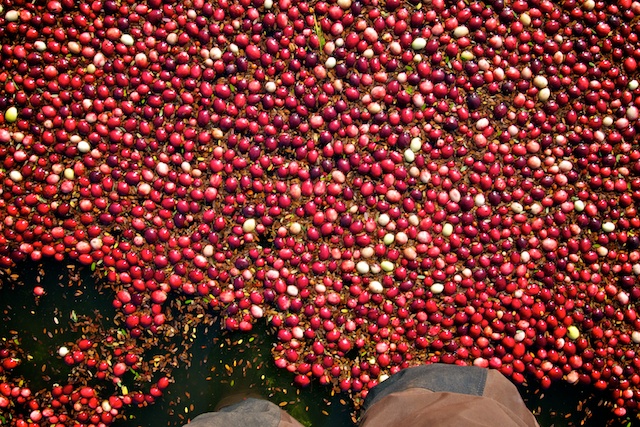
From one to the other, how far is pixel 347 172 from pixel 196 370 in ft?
2.35

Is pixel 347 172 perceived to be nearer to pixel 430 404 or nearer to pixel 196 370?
pixel 430 404

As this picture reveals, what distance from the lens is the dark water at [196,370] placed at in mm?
1264

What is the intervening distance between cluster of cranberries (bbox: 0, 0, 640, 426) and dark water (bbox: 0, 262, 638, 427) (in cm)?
6

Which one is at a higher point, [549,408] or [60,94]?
[60,94]

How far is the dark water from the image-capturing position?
126cm

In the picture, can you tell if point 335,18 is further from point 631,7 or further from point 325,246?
point 631,7

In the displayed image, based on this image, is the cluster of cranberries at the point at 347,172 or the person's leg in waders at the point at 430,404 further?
the cluster of cranberries at the point at 347,172

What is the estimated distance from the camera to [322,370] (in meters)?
1.25

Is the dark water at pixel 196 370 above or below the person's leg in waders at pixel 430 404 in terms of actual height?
below

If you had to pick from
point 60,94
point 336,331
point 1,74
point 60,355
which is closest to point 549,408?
point 336,331

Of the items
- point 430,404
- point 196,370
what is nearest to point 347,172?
point 430,404

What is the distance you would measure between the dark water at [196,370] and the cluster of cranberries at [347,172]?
2.2 inches

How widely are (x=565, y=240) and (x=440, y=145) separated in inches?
17.4

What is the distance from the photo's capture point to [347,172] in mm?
1228
